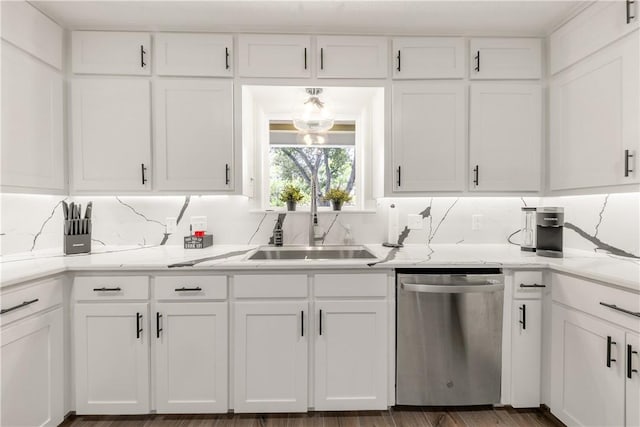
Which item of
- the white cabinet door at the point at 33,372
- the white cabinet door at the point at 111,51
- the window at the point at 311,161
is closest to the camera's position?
the white cabinet door at the point at 33,372

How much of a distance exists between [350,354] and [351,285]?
398mm

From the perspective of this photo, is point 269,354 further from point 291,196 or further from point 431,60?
point 431,60

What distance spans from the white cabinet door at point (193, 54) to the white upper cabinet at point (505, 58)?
172cm

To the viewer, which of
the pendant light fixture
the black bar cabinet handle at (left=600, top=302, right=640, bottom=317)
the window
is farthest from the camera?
the window

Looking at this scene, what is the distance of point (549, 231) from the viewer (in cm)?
194

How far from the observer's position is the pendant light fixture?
7.84 ft

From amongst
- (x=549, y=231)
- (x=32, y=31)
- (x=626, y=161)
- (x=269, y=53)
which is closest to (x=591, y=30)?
(x=626, y=161)

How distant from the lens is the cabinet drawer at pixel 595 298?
1.31 metres

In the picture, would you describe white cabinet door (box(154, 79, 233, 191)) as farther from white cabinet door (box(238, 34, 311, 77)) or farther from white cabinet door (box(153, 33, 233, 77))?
white cabinet door (box(238, 34, 311, 77))

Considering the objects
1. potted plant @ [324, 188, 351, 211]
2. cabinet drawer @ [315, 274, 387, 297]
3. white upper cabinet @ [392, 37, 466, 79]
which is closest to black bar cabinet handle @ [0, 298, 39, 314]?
cabinet drawer @ [315, 274, 387, 297]

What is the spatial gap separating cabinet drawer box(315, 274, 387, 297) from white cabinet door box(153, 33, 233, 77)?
1523 mm

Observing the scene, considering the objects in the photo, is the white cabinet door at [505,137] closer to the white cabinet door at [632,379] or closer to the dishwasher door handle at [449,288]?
the dishwasher door handle at [449,288]

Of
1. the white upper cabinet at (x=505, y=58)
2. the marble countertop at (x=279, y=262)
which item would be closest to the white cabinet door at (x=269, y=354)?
the marble countertop at (x=279, y=262)

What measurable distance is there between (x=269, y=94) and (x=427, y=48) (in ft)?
3.86
